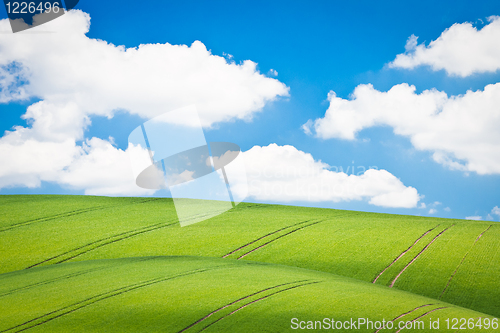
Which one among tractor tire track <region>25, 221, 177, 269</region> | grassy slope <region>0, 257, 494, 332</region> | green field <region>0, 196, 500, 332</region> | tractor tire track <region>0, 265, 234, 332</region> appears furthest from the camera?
tractor tire track <region>25, 221, 177, 269</region>

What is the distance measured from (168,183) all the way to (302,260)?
442 inches

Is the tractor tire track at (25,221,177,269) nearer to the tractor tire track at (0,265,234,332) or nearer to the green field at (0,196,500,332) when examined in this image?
the green field at (0,196,500,332)

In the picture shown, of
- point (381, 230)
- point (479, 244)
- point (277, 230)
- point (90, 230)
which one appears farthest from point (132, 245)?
point (479, 244)

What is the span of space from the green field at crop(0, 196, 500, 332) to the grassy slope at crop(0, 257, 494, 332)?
2.5 inches

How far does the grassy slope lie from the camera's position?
12.9 metres

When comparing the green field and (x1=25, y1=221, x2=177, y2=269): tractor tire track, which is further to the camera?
(x1=25, y1=221, x2=177, y2=269): tractor tire track

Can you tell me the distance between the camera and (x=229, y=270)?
64.6ft

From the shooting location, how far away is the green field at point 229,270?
1360 cm

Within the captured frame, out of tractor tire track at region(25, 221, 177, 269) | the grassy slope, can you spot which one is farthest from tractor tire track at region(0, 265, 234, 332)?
tractor tire track at region(25, 221, 177, 269)

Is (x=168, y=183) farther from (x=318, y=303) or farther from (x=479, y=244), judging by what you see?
(x=479, y=244)

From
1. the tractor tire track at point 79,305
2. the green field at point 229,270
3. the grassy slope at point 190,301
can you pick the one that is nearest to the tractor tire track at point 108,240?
the green field at point 229,270

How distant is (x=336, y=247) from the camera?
2611cm

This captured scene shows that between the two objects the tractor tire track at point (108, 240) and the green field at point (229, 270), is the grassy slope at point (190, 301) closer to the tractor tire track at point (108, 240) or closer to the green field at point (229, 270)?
the green field at point (229, 270)

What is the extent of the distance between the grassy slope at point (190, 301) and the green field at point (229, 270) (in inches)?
2.5
